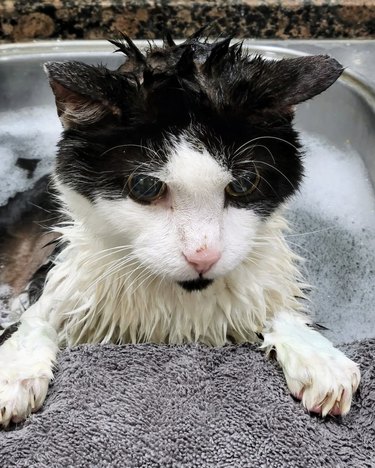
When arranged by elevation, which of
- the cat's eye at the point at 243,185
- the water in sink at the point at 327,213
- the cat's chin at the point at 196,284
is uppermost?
the cat's eye at the point at 243,185

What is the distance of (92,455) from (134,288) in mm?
399

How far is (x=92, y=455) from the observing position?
99 cm

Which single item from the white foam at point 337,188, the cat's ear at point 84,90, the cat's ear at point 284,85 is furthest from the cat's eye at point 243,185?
the white foam at point 337,188

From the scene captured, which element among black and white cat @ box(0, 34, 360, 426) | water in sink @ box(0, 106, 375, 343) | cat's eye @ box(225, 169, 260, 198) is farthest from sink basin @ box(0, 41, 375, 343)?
cat's eye @ box(225, 169, 260, 198)

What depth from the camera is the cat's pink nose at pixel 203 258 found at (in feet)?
3.55

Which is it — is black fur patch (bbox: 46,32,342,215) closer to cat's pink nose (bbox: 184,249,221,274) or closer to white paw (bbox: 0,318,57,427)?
cat's pink nose (bbox: 184,249,221,274)

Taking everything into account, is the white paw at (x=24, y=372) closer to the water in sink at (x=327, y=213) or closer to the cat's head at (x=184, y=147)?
the cat's head at (x=184, y=147)

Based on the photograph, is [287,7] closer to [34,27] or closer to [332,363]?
[34,27]

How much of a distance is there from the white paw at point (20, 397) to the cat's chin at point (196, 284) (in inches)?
11.9

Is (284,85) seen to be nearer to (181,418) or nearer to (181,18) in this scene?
(181,418)

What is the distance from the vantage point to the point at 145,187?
115 cm

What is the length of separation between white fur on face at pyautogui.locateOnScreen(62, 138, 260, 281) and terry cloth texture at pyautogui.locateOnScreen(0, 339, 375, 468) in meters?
0.19

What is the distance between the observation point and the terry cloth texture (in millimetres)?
1004

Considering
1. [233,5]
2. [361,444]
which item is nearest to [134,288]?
[361,444]
